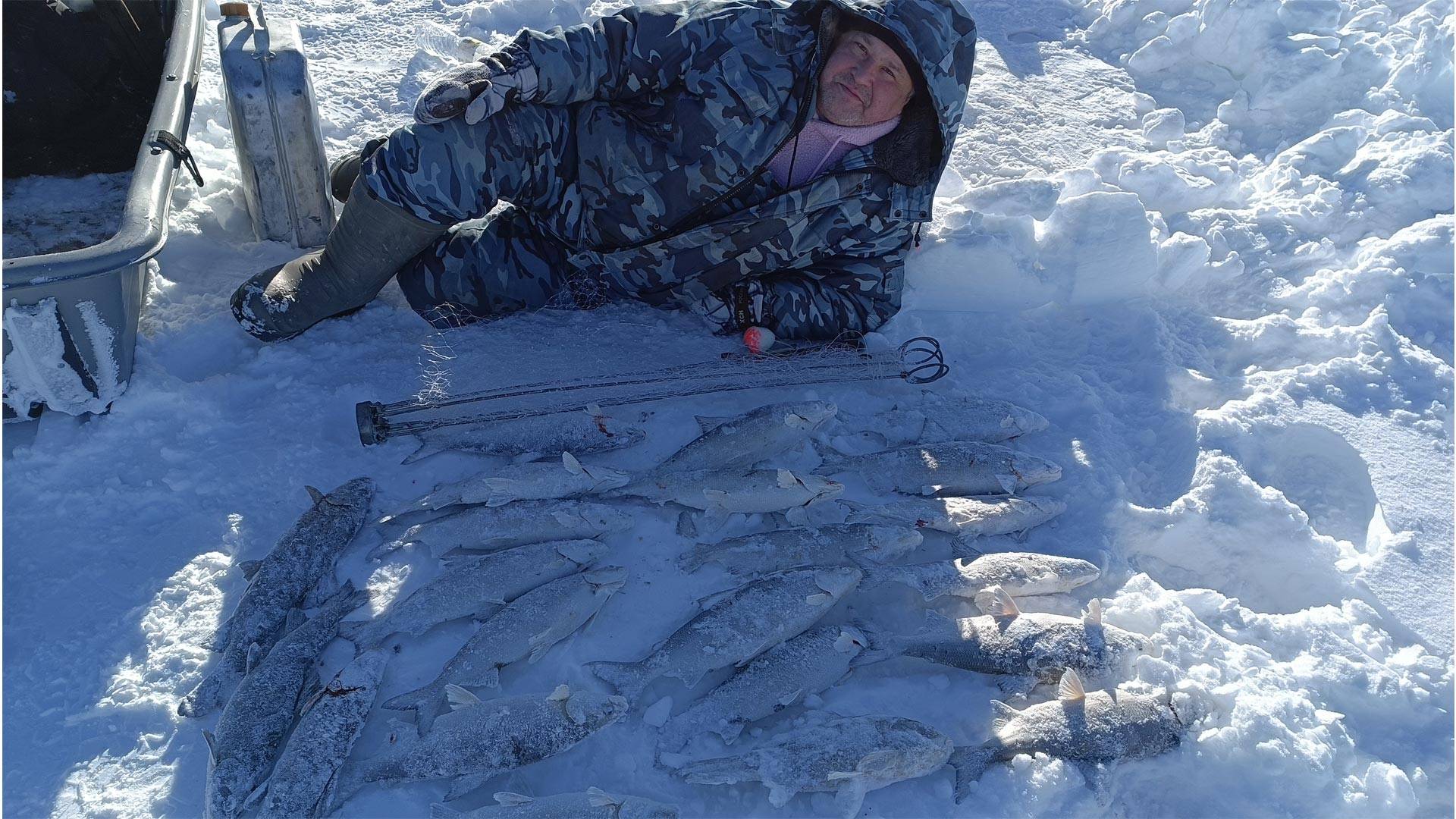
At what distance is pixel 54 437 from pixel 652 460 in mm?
2108

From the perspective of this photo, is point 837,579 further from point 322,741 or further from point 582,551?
point 322,741

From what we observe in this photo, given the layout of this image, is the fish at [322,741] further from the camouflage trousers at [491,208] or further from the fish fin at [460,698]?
the camouflage trousers at [491,208]

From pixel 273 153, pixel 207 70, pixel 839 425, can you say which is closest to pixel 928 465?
pixel 839 425

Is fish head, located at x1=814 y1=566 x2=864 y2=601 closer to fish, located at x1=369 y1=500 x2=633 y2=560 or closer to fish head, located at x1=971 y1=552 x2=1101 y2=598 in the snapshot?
fish head, located at x1=971 y1=552 x2=1101 y2=598

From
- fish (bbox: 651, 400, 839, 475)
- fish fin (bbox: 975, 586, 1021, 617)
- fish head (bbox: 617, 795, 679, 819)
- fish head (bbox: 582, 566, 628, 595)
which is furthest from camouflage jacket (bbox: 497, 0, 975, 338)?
fish head (bbox: 617, 795, 679, 819)

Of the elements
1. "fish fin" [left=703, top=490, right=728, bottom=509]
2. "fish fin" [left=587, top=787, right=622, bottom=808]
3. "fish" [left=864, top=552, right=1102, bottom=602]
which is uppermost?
"fish fin" [left=703, top=490, right=728, bottom=509]

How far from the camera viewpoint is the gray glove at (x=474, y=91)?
3.20m

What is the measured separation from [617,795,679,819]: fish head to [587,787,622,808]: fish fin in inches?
0.6

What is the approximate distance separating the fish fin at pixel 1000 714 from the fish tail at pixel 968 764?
4.0 inches

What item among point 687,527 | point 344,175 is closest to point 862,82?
point 687,527

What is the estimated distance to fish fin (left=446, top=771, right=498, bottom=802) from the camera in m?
2.54

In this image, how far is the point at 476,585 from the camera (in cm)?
293

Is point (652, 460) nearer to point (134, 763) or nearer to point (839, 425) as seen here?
point (839, 425)

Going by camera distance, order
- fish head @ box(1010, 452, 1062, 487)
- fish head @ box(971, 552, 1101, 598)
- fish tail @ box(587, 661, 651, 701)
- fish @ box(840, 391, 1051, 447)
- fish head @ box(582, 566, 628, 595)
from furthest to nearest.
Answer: fish @ box(840, 391, 1051, 447)
fish head @ box(1010, 452, 1062, 487)
fish head @ box(971, 552, 1101, 598)
fish head @ box(582, 566, 628, 595)
fish tail @ box(587, 661, 651, 701)
